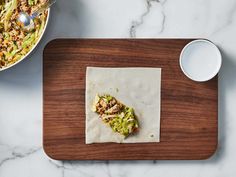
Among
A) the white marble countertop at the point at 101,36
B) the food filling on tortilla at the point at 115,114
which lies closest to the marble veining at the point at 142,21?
the white marble countertop at the point at 101,36

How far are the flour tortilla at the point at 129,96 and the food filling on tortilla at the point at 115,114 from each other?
0.03ft

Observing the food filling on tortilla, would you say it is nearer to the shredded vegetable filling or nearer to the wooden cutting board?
the wooden cutting board

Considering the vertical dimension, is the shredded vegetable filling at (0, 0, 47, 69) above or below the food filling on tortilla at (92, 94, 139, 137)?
above

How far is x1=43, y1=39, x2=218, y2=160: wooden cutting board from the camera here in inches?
42.0

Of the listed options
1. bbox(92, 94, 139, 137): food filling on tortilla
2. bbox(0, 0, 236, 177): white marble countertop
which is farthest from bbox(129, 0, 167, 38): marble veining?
bbox(92, 94, 139, 137): food filling on tortilla

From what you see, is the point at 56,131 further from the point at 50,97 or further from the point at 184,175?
the point at 184,175

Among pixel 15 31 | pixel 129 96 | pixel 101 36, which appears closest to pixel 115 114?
pixel 129 96

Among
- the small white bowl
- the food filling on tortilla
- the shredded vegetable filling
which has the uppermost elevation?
the shredded vegetable filling

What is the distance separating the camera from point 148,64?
108 centimetres

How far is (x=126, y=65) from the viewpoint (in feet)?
3.52

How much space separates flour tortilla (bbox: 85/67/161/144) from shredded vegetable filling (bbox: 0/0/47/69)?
0.14m

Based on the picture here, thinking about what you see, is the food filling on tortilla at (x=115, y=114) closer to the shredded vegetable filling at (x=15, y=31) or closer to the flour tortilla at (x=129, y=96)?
the flour tortilla at (x=129, y=96)

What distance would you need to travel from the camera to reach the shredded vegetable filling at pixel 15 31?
1036 millimetres

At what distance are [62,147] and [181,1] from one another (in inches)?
16.1
